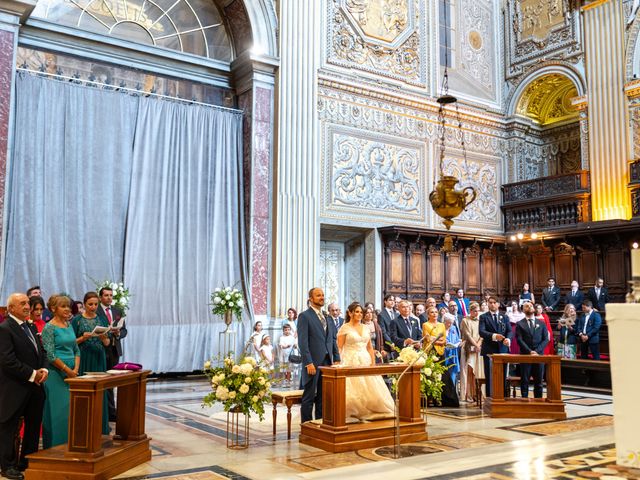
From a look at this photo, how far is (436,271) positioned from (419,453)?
382 inches

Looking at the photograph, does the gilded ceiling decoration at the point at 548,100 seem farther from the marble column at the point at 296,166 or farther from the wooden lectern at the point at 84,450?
the wooden lectern at the point at 84,450

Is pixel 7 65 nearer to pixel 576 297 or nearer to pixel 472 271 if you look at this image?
pixel 472 271

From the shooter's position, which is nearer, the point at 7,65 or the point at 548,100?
the point at 7,65

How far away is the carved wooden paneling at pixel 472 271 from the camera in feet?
52.2

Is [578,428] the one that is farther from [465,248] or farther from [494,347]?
[465,248]

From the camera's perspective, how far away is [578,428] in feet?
23.5

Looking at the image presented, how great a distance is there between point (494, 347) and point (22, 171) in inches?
308

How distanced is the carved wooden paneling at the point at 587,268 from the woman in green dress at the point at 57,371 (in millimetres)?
12518

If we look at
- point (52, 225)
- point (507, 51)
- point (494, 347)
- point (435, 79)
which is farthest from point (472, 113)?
point (52, 225)

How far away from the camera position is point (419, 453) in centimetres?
585

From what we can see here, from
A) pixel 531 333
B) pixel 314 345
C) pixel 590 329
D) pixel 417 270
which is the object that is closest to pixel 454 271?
pixel 417 270

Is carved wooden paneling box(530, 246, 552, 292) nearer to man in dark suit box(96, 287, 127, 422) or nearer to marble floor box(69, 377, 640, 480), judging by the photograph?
marble floor box(69, 377, 640, 480)

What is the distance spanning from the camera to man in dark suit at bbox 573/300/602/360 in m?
11.7

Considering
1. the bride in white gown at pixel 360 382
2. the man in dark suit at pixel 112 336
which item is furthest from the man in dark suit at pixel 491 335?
the man in dark suit at pixel 112 336
